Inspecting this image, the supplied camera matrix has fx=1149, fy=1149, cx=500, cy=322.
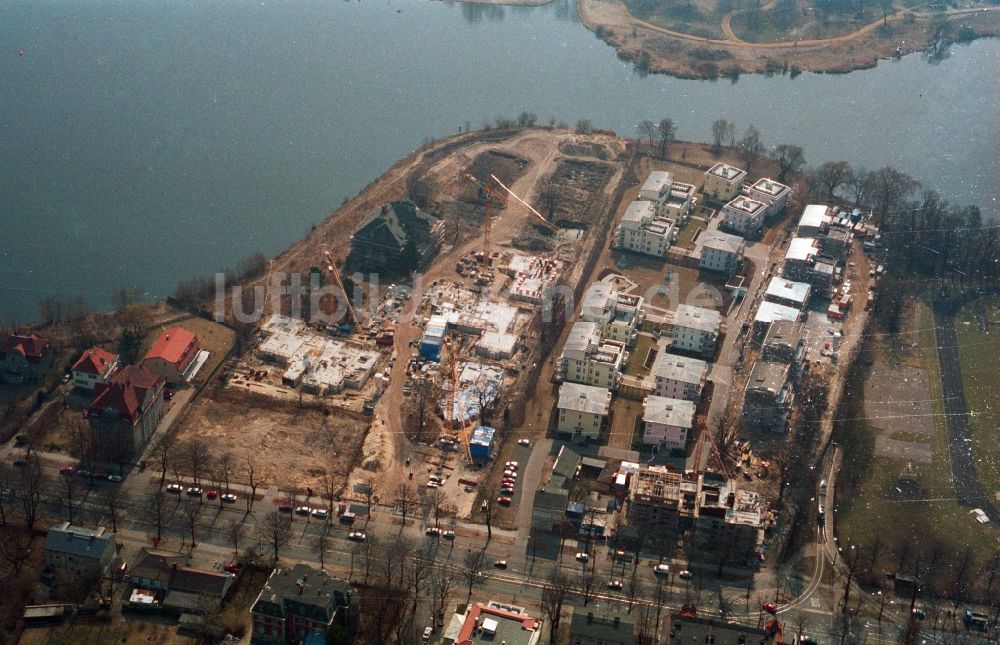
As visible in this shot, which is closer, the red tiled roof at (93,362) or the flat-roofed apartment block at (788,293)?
the red tiled roof at (93,362)

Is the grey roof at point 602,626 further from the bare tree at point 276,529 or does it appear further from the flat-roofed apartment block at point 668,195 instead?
the flat-roofed apartment block at point 668,195

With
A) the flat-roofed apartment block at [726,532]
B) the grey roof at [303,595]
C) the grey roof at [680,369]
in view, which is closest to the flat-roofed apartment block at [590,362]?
the grey roof at [680,369]

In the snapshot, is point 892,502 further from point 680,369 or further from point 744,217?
point 744,217

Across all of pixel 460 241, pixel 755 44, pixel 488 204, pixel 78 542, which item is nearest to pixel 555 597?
pixel 78 542

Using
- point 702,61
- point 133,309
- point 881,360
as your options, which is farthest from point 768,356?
point 702,61

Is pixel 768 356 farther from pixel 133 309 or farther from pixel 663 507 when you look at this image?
pixel 133 309

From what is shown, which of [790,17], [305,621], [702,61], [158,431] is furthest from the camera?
[790,17]
